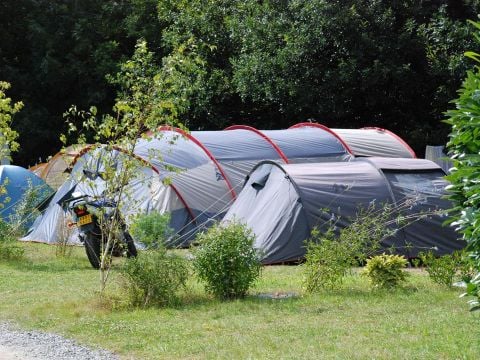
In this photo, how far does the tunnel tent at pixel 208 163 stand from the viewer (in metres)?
14.5

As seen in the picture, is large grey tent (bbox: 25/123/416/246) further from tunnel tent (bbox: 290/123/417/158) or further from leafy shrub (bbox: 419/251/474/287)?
leafy shrub (bbox: 419/251/474/287)

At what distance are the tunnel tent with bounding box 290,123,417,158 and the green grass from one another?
226 inches

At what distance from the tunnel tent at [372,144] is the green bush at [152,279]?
302 inches

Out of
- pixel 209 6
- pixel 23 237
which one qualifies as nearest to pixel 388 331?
pixel 23 237

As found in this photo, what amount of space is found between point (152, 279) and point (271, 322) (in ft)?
4.82

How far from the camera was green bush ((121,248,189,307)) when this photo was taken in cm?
842

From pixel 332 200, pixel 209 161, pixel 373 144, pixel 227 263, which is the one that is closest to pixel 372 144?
pixel 373 144

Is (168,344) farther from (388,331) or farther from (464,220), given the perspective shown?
(464,220)

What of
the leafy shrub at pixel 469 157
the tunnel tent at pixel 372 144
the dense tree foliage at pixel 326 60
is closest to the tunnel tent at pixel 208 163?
the tunnel tent at pixel 372 144

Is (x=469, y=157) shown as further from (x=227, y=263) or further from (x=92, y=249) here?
(x=92, y=249)

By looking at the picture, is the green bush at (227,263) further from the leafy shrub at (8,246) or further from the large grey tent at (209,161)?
the large grey tent at (209,161)

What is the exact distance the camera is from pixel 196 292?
9297 mm

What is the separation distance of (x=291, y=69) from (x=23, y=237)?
25.3 ft

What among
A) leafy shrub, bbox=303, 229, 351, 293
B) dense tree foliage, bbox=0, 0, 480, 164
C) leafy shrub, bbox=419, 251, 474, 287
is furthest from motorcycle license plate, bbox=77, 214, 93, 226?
dense tree foliage, bbox=0, 0, 480, 164
